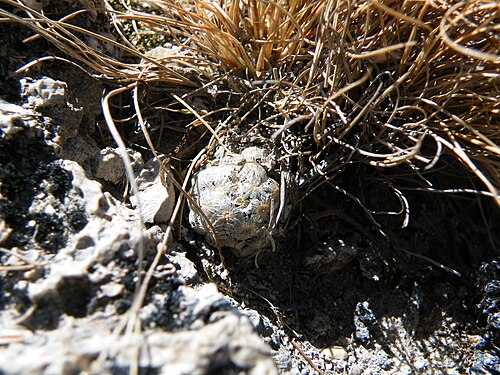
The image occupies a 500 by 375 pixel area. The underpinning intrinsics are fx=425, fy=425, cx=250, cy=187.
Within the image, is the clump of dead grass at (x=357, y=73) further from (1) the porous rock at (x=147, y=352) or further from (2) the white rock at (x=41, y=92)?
(1) the porous rock at (x=147, y=352)

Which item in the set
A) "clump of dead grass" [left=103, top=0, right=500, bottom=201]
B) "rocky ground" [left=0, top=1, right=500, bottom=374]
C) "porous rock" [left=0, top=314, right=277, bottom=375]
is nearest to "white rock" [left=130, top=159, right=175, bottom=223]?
"rocky ground" [left=0, top=1, right=500, bottom=374]

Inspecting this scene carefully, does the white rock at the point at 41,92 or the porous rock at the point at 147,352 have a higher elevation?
the white rock at the point at 41,92

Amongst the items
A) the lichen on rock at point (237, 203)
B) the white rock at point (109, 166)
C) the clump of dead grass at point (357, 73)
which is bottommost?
the lichen on rock at point (237, 203)

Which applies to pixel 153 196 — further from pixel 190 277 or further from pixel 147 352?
pixel 147 352

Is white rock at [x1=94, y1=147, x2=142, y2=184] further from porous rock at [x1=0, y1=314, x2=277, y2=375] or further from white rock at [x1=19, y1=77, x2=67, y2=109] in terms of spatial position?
porous rock at [x1=0, y1=314, x2=277, y2=375]

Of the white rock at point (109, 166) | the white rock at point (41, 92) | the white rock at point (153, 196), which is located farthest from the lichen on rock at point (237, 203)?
the white rock at point (41, 92)

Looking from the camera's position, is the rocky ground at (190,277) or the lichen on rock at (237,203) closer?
the rocky ground at (190,277)

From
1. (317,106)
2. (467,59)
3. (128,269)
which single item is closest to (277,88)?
(317,106)

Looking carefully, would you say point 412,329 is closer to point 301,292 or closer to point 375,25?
point 301,292
